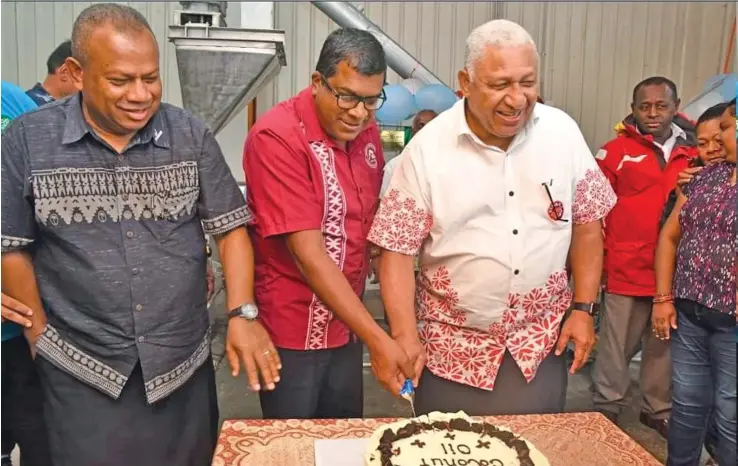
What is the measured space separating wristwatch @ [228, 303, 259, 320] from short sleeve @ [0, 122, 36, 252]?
0.49m

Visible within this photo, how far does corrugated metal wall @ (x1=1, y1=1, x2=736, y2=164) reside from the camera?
5.80m

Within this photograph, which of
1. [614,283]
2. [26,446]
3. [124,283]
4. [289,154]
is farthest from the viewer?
[614,283]

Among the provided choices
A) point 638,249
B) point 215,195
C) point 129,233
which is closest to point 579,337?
point 215,195

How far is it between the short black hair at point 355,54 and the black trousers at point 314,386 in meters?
0.77

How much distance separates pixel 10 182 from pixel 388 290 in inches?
35.0

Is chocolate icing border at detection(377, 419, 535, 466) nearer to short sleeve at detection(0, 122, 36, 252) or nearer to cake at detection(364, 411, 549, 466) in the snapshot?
cake at detection(364, 411, 549, 466)

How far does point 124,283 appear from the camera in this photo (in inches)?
57.5

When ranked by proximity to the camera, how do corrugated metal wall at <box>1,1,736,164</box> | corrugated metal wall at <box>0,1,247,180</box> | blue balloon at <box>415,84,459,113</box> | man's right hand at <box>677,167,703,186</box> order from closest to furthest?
1. man's right hand at <box>677,167,703,186</box>
2. blue balloon at <box>415,84,459,113</box>
3. corrugated metal wall at <box>0,1,247,180</box>
4. corrugated metal wall at <box>1,1,736,164</box>

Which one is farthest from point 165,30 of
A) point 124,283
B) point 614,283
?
point 124,283

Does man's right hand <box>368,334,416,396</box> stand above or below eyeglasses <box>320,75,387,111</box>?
below

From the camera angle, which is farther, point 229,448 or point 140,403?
point 140,403

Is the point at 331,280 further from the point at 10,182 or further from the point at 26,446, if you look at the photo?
the point at 26,446

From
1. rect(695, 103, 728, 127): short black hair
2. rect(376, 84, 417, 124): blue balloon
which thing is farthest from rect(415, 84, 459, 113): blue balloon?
rect(695, 103, 728, 127): short black hair

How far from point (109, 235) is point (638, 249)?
2.45 meters
